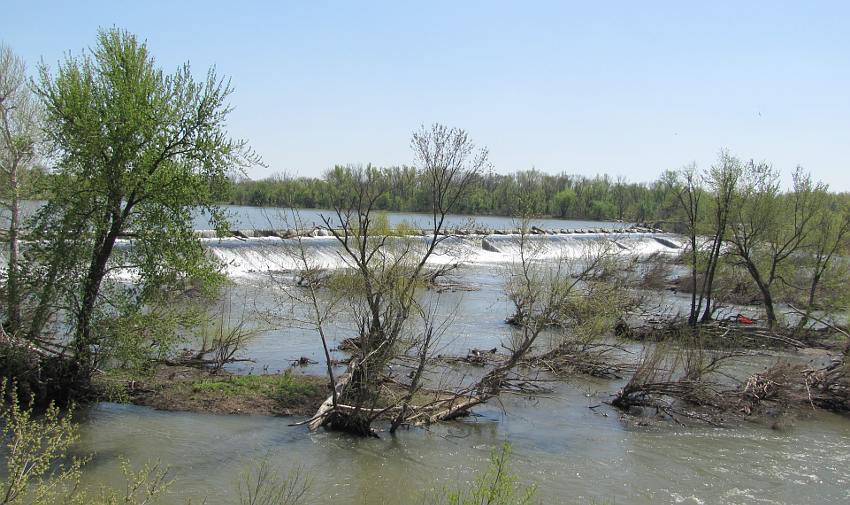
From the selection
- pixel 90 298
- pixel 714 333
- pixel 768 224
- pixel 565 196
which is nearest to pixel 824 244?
pixel 768 224

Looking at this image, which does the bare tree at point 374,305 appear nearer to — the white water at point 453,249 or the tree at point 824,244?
the white water at point 453,249

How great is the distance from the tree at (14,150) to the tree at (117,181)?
49 cm

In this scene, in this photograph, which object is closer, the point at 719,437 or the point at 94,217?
the point at 94,217

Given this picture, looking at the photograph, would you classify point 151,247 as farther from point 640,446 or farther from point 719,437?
point 719,437

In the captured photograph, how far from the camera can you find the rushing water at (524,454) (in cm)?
1050

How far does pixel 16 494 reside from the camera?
189 inches

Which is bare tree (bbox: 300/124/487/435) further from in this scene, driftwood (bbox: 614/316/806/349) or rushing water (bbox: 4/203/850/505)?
driftwood (bbox: 614/316/806/349)

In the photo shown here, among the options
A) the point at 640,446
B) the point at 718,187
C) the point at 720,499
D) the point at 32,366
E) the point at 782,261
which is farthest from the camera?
the point at 782,261

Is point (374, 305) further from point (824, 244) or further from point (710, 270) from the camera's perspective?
point (824, 244)

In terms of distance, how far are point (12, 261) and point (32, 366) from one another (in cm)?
195

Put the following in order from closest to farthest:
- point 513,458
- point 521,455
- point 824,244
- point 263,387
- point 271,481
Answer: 1. point 271,481
2. point 513,458
3. point 521,455
4. point 263,387
5. point 824,244

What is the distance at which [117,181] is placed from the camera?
1185cm

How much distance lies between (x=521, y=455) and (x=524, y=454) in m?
0.09

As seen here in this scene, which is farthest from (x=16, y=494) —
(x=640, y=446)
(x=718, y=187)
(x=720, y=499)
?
(x=718, y=187)
